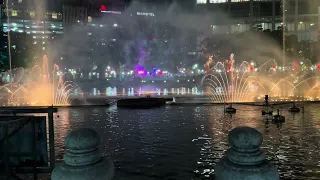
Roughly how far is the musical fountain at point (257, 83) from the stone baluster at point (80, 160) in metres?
24.9

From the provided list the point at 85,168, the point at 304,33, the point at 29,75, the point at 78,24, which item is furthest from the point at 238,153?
the point at 78,24

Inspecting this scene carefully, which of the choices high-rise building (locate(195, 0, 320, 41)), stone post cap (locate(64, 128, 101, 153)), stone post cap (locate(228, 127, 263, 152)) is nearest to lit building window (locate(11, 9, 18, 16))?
high-rise building (locate(195, 0, 320, 41))

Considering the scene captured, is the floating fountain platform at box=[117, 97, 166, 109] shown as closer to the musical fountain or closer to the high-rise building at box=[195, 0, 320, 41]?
the musical fountain

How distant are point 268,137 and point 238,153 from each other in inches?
342

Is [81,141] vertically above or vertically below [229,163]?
above

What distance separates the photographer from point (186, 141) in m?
11.9

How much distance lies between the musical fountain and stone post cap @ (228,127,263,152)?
24538 millimetres

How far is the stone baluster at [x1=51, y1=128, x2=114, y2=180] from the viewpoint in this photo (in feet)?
14.0

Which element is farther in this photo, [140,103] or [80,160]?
[140,103]

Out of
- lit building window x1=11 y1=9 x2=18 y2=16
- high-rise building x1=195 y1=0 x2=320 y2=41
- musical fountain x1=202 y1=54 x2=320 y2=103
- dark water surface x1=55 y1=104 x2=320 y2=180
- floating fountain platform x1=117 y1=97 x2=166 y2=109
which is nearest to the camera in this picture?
dark water surface x1=55 y1=104 x2=320 y2=180

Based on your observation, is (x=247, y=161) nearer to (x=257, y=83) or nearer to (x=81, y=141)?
(x=81, y=141)

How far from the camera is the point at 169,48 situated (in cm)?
10312

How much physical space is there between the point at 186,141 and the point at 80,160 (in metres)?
7.96

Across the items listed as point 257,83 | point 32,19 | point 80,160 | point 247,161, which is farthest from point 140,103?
point 32,19
